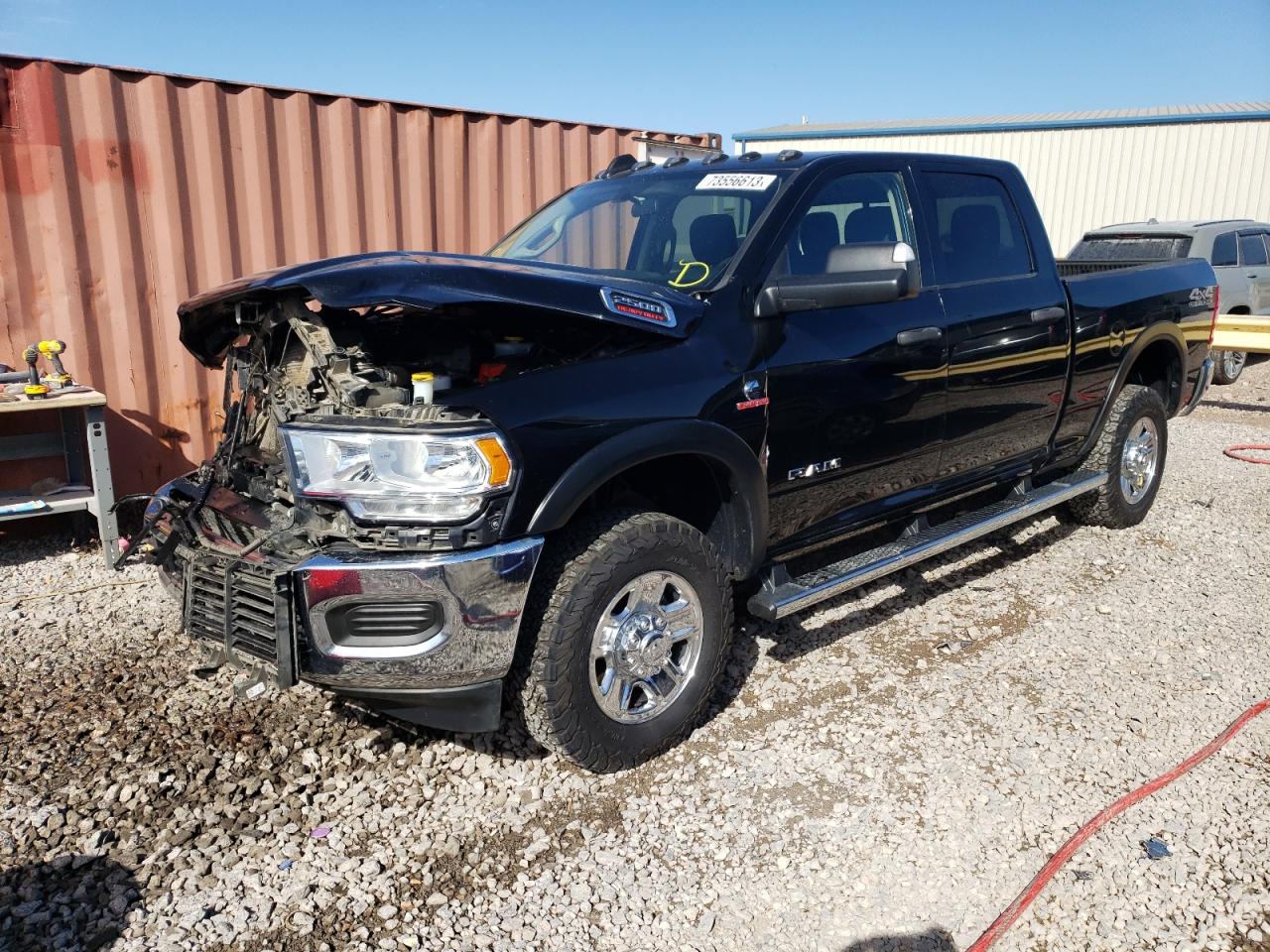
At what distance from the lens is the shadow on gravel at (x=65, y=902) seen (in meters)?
2.46

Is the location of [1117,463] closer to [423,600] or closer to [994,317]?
[994,317]

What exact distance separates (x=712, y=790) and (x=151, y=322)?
4.57 metres

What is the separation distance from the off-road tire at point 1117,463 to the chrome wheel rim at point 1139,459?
0.10 feet

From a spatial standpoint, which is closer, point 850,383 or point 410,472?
point 410,472

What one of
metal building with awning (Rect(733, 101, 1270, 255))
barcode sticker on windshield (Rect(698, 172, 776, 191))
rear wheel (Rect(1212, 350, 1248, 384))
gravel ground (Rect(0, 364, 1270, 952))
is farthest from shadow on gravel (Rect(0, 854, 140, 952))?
metal building with awning (Rect(733, 101, 1270, 255))

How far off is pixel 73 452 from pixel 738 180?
4.16 metres

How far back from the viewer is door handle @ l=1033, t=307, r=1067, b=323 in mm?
4539

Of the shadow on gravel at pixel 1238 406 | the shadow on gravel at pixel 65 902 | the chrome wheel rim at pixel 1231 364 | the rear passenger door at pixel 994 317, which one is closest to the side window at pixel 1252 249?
the chrome wheel rim at pixel 1231 364

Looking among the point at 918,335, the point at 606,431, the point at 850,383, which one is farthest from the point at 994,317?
the point at 606,431

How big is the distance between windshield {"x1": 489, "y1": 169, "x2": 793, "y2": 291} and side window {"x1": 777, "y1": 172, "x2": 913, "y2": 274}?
0.60 ft

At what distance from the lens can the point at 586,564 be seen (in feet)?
9.56

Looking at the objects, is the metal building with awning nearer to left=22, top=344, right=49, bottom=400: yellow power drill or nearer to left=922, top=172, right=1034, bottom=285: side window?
left=922, top=172, right=1034, bottom=285: side window

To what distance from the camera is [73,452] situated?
18.1 ft

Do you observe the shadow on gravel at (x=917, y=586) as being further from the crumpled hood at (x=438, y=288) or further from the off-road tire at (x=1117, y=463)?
the crumpled hood at (x=438, y=288)
